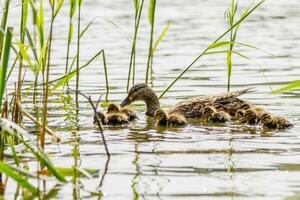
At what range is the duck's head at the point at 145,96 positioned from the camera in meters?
8.64

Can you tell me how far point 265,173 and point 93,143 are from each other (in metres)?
1.63

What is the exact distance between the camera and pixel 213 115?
25.8 ft

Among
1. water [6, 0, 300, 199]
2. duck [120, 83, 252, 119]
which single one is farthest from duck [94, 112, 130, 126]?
duck [120, 83, 252, 119]

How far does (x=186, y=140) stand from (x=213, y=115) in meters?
1.09

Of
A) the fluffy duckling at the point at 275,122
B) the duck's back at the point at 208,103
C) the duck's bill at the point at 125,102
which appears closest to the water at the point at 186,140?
the fluffy duckling at the point at 275,122

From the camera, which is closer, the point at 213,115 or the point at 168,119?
the point at 168,119

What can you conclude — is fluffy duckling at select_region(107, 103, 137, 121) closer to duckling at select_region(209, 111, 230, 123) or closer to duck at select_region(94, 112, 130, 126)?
duck at select_region(94, 112, 130, 126)

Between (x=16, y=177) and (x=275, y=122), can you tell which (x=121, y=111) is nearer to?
(x=275, y=122)

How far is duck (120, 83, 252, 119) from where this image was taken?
326 inches

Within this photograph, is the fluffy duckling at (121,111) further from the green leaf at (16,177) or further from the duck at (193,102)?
the green leaf at (16,177)

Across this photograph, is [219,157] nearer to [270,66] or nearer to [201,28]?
[270,66]

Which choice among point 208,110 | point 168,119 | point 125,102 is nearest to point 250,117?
point 208,110

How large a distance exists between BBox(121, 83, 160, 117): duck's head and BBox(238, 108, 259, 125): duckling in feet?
3.78

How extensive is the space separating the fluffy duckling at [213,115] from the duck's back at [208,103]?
0.51ft
